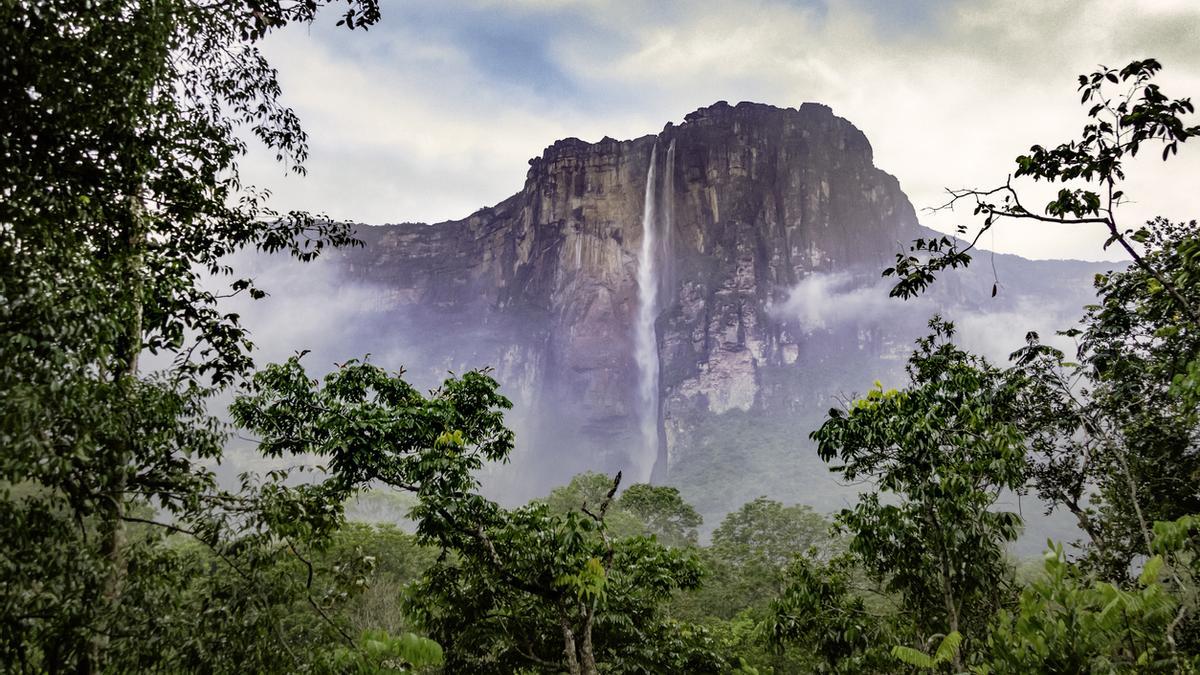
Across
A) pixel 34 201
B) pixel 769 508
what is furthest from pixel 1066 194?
pixel 769 508

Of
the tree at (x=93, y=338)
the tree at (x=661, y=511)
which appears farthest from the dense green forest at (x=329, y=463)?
the tree at (x=661, y=511)

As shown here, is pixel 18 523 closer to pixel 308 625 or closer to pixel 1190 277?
pixel 1190 277

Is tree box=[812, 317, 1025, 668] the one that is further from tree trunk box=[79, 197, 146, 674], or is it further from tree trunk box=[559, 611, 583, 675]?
tree trunk box=[79, 197, 146, 674]

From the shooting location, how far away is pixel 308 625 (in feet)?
59.8

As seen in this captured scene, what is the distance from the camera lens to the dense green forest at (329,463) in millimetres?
3029

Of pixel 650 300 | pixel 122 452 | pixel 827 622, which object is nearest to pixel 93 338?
pixel 122 452

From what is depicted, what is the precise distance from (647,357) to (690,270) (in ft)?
68.3

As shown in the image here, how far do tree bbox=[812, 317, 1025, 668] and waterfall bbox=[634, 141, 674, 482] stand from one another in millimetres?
115708

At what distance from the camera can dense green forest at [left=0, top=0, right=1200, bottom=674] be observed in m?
3.03

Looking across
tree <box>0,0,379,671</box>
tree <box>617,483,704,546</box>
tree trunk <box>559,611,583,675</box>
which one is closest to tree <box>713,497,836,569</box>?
tree <box>617,483,704,546</box>

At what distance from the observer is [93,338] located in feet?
9.82

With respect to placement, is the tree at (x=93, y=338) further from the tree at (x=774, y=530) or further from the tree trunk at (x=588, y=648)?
the tree at (x=774, y=530)

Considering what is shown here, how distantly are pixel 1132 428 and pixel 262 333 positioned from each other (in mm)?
200734

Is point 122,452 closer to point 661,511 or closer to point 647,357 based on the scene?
point 661,511
